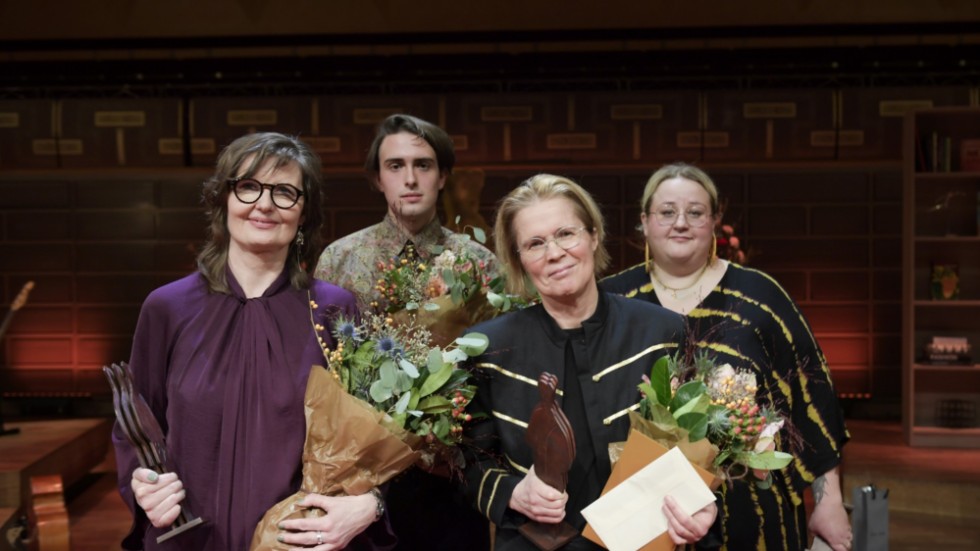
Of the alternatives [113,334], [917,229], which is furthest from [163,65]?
[917,229]

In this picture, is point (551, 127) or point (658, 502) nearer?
point (658, 502)

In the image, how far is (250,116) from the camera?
8438 millimetres

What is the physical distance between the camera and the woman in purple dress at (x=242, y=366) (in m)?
1.80

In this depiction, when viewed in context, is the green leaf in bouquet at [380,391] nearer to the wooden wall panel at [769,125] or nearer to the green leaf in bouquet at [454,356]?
the green leaf in bouquet at [454,356]

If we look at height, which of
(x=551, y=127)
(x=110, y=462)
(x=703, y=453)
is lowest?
(x=110, y=462)

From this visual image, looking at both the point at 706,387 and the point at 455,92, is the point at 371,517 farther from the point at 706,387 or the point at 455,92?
the point at 455,92

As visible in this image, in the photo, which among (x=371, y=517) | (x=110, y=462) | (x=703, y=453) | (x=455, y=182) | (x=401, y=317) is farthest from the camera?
(x=110, y=462)

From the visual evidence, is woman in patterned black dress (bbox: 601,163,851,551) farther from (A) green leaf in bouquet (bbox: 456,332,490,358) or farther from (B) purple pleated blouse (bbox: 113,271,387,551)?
(B) purple pleated blouse (bbox: 113,271,387,551)

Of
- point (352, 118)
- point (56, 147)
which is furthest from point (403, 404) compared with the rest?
point (56, 147)

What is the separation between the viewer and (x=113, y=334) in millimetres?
8648

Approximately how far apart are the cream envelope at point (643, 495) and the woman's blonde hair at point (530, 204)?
0.47 m

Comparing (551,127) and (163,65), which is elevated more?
(163,65)

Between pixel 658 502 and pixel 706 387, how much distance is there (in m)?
0.24

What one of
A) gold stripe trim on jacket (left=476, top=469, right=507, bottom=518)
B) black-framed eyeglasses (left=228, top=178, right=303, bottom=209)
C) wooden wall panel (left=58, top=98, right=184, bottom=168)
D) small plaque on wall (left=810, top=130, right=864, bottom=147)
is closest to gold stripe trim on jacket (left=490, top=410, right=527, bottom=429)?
gold stripe trim on jacket (left=476, top=469, right=507, bottom=518)
